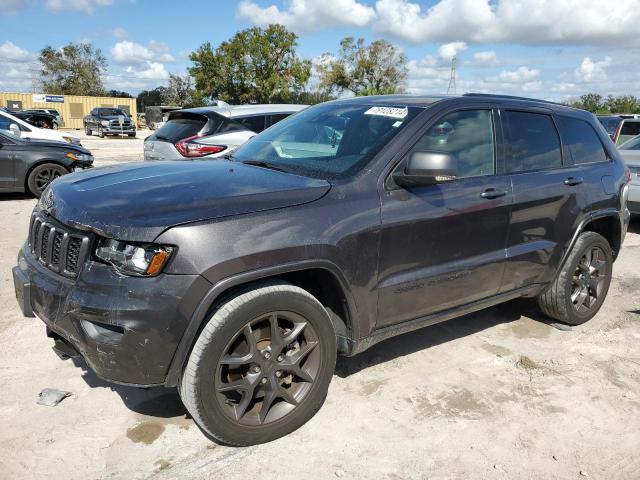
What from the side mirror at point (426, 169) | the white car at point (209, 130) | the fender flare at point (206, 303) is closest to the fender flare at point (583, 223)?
the side mirror at point (426, 169)

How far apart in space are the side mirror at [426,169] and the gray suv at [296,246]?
10 millimetres

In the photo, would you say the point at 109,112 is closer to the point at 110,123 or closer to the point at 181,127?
the point at 110,123

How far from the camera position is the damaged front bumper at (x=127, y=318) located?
2453 mm

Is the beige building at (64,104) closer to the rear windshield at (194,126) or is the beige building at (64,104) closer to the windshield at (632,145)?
the rear windshield at (194,126)

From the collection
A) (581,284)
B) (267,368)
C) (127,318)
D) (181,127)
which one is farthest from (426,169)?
(181,127)

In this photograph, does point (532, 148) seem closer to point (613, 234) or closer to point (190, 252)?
point (613, 234)

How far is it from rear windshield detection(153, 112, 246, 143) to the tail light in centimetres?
30

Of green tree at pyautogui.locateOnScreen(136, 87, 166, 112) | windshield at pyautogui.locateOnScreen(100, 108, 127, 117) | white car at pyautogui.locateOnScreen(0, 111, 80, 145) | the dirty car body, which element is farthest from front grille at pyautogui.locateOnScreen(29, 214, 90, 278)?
green tree at pyautogui.locateOnScreen(136, 87, 166, 112)

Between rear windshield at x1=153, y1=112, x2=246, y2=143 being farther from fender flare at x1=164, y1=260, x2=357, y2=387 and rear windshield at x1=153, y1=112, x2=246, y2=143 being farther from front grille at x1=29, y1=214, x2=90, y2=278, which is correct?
fender flare at x1=164, y1=260, x2=357, y2=387

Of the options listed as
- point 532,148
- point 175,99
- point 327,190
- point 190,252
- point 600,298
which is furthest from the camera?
point 175,99

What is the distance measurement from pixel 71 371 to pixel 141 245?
1.61 metres

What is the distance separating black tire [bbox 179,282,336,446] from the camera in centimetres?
260

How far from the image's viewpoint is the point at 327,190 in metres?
2.98

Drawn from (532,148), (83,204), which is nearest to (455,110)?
(532,148)
